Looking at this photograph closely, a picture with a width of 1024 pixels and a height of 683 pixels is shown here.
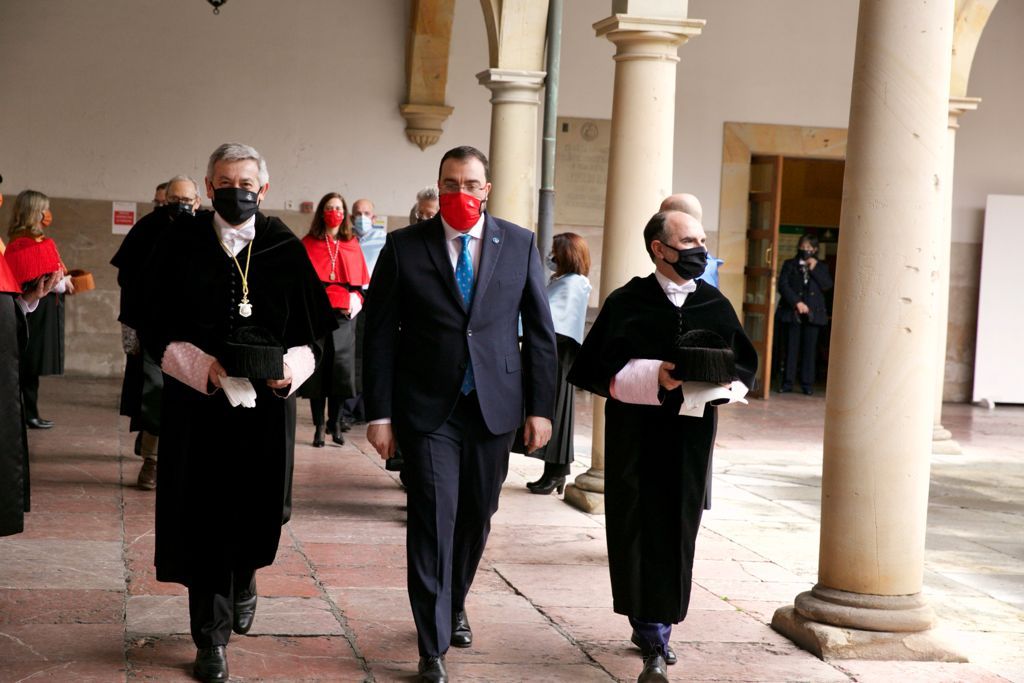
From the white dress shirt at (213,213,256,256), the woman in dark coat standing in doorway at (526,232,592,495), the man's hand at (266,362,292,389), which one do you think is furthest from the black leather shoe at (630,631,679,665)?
the woman in dark coat standing in doorway at (526,232,592,495)

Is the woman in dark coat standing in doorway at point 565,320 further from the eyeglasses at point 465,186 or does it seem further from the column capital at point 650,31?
the eyeglasses at point 465,186

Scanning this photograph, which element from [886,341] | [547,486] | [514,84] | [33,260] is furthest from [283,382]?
[514,84]

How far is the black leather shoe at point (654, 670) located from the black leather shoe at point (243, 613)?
1.35 meters

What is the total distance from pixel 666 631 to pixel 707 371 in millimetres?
920

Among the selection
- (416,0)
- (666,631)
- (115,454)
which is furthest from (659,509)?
(416,0)

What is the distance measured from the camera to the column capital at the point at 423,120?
582 inches

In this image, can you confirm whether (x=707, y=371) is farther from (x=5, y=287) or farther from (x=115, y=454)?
(x=115, y=454)

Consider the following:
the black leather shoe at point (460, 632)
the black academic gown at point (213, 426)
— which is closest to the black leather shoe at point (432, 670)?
the black leather shoe at point (460, 632)

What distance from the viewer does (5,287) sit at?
184 inches

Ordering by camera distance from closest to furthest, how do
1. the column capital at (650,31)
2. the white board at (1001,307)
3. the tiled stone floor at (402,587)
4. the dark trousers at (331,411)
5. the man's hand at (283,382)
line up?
the man's hand at (283,382) → the tiled stone floor at (402,587) → the column capital at (650,31) → the dark trousers at (331,411) → the white board at (1001,307)

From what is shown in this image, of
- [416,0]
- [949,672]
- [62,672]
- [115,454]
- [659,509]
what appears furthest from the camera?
[416,0]

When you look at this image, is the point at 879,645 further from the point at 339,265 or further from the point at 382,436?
the point at 339,265

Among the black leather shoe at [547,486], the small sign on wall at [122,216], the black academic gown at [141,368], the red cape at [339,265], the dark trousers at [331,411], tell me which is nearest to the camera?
the black academic gown at [141,368]

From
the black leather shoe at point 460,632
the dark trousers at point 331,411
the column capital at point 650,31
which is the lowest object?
the black leather shoe at point 460,632
